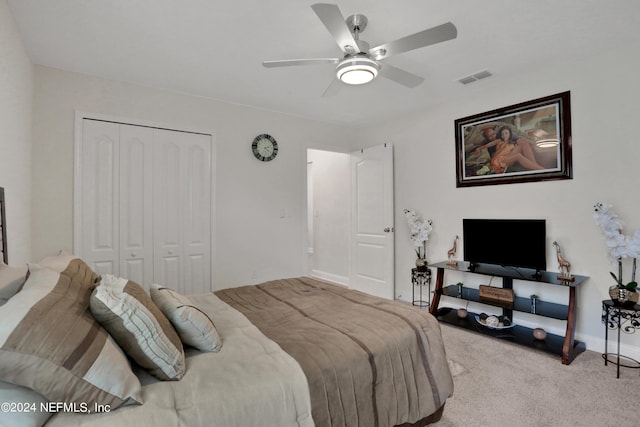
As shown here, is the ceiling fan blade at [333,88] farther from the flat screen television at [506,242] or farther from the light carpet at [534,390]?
the light carpet at [534,390]

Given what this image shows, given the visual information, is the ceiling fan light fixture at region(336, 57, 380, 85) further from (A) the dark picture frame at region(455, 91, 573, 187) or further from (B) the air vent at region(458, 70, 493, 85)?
(A) the dark picture frame at region(455, 91, 573, 187)

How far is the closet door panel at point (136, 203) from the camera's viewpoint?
10.5 ft

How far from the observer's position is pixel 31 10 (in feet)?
6.77

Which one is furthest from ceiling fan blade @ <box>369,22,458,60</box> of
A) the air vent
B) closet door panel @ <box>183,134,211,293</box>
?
closet door panel @ <box>183,134,211,293</box>

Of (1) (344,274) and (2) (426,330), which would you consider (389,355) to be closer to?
(2) (426,330)

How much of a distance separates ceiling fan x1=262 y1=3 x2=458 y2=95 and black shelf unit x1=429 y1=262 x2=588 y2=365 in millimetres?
2050

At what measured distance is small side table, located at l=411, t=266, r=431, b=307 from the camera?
395 centimetres

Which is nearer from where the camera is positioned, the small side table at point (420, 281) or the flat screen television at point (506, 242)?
the flat screen television at point (506, 242)

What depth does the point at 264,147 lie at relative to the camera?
4.09 m

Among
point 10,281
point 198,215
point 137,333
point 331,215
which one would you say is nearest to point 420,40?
point 137,333

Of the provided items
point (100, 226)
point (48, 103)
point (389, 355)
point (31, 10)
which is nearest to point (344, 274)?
A: point (100, 226)

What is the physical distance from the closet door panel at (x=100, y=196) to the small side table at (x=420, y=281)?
3.35 meters

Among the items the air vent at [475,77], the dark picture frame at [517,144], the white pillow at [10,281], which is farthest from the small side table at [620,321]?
the white pillow at [10,281]

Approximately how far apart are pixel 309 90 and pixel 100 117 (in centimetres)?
209
